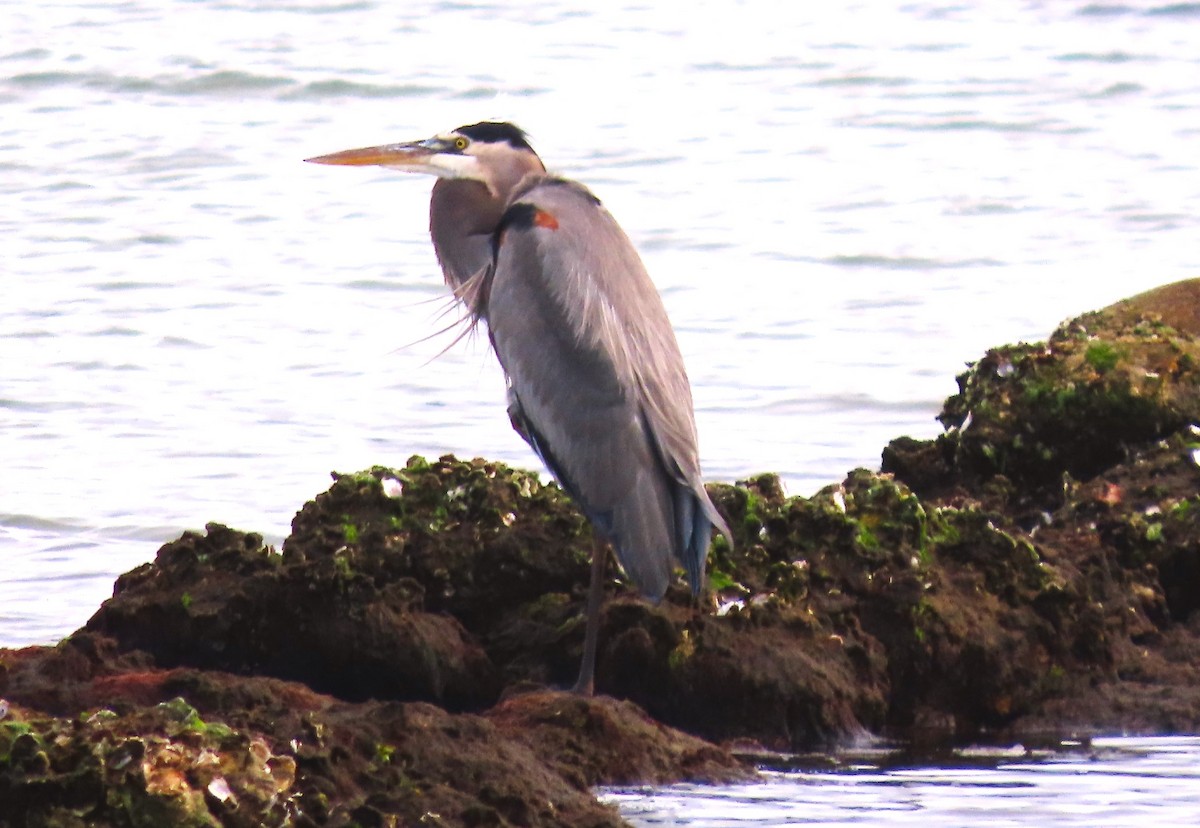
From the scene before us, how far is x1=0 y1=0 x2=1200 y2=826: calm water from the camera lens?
9531mm

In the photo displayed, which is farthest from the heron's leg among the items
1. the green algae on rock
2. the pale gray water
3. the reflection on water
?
the pale gray water

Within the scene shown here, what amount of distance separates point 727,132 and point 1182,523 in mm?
12782

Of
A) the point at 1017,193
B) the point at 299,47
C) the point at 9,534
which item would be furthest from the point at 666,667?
the point at 299,47

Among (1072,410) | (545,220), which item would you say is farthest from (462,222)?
(1072,410)

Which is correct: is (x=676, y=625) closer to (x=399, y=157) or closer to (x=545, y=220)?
(x=545, y=220)

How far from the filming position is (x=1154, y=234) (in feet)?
50.7

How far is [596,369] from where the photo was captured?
644cm

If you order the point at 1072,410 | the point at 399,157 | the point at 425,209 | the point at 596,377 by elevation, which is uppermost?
the point at 399,157

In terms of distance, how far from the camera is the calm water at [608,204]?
9.53 m

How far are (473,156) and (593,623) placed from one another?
2082 millimetres

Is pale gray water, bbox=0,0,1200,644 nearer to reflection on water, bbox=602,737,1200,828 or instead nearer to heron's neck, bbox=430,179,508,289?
heron's neck, bbox=430,179,508,289

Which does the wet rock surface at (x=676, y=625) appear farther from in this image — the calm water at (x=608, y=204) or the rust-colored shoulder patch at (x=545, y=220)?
the rust-colored shoulder patch at (x=545, y=220)

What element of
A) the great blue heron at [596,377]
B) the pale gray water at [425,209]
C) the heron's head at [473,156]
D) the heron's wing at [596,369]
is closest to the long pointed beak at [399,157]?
the heron's head at [473,156]

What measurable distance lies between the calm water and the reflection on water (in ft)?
0.06
